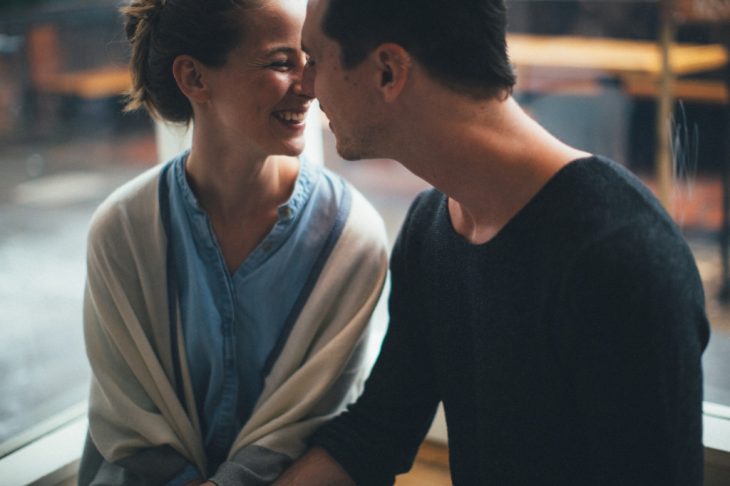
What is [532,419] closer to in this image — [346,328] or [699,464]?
[699,464]

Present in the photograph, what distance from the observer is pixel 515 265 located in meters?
1.21

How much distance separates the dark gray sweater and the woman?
14 cm

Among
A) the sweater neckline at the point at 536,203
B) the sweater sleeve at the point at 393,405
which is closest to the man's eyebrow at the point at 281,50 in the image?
the sweater sleeve at the point at 393,405

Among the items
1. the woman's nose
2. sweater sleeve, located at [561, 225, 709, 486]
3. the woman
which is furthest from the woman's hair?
sweater sleeve, located at [561, 225, 709, 486]

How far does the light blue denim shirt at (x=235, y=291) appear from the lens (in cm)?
154

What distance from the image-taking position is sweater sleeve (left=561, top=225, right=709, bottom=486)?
1072mm

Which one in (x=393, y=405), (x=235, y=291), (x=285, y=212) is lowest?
(x=393, y=405)

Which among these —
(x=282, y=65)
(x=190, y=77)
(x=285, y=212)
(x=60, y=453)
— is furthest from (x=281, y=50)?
(x=60, y=453)

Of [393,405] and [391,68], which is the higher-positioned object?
[391,68]

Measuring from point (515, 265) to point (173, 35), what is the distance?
0.70 meters

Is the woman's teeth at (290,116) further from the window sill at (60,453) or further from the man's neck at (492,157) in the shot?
the window sill at (60,453)

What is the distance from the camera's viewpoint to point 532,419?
123 cm

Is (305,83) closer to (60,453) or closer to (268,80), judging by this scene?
(268,80)

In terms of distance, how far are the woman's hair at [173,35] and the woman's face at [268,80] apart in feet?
0.07
